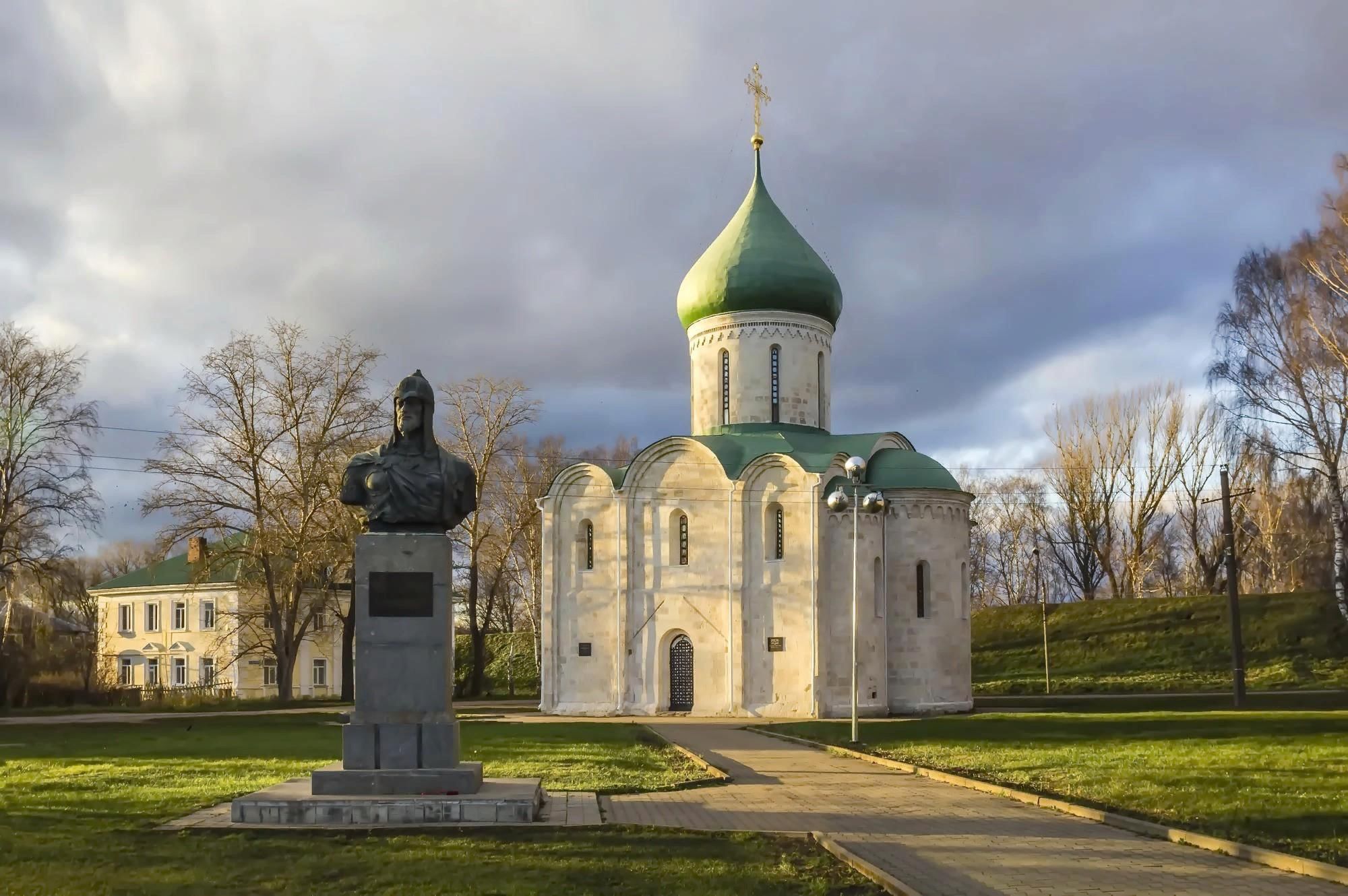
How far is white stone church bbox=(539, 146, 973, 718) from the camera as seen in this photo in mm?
32875

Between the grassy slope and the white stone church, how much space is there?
11.7 m

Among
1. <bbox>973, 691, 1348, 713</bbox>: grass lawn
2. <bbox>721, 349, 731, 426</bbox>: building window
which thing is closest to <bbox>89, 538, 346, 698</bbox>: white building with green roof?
<bbox>721, 349, 731, 426</bbox>: building window

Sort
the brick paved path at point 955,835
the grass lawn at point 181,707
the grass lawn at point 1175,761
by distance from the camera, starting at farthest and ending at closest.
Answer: the grass lawn at point 181,707, the grass lawn at point 1175,761, the brick paved path at point 955,835

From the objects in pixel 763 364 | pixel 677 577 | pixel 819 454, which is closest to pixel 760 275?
pixel 763 364

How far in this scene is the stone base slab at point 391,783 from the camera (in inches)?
447

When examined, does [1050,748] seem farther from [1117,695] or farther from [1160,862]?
[1117,695]

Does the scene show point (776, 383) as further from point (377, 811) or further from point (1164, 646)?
point (377, 811)

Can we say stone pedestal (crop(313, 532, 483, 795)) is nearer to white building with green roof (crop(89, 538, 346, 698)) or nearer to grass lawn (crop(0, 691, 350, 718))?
grass lawn (crop(0, 691, 350, 718))

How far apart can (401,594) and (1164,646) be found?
38824 millimetres

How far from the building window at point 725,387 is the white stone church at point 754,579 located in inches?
34.6

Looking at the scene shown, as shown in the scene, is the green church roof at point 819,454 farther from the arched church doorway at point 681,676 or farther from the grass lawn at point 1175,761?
the grass lawn at point 1175,761

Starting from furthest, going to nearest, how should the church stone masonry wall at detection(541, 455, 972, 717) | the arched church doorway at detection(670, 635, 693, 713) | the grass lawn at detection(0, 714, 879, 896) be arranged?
the arched church doorway at detection(670, 635, 693, 713) → the church stone masonry wall at detection(541, 455, 972, 717) → the grass lawn at detection(0, 714, 879, 896)

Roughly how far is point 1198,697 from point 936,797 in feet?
80.0

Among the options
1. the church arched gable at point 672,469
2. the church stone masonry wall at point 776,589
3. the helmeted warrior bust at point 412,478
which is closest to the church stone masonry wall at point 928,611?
the church stone masonry wall at point 776,589
